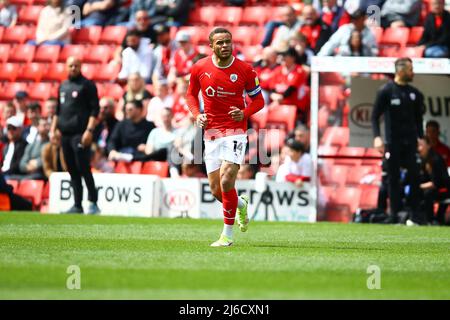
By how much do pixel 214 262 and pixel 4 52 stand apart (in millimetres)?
16941

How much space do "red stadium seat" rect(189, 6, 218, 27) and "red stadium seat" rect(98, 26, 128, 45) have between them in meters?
1.48

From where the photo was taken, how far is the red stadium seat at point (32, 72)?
26.2 metres

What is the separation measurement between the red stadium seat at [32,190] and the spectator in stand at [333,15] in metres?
6.03

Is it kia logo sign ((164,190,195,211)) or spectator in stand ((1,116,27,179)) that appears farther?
spectator in stand ((1,116,27,179))

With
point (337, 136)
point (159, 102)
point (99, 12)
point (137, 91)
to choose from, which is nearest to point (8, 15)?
point (99, 12)

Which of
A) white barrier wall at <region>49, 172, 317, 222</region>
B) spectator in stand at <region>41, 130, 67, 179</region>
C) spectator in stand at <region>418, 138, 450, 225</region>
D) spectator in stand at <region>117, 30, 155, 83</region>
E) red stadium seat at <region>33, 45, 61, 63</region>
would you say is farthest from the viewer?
red stadium seat at <region>33, 45, 61, 63</region>

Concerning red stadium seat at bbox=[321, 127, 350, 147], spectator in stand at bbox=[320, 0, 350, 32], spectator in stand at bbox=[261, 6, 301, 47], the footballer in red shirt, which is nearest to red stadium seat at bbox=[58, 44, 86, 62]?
spectator in stand at bbox=[261, 6, 301, 47]

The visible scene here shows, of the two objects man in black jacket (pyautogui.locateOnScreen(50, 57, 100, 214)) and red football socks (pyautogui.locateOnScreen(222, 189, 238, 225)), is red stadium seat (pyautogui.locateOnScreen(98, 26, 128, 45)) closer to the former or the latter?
man in black jacket (pyautogui.locateOnScreen(50, 57, 100, 214))

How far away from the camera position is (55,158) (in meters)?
21.7

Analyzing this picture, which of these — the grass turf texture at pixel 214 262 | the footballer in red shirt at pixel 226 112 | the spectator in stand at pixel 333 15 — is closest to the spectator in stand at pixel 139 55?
the spectator in stand at pixel 333 15

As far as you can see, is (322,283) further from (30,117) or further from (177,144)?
(30,117)

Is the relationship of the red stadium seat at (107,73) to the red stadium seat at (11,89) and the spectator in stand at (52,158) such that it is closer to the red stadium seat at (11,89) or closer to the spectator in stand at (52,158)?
the red stadium seat at (11,89)

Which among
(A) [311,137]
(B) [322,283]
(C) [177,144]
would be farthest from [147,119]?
(B) [322,283]

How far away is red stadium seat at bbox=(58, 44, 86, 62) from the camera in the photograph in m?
26.1
